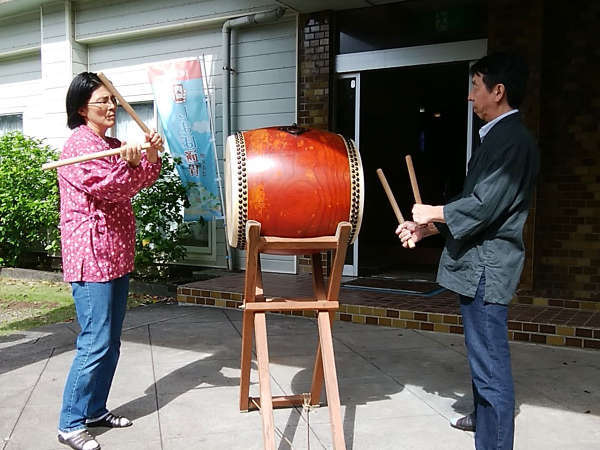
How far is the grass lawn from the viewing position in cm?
533

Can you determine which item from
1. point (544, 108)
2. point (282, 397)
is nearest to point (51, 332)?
point (282, 397)

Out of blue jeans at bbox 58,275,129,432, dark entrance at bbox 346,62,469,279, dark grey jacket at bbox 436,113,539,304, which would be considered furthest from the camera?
dark entrance at bbox 346,62,469,279

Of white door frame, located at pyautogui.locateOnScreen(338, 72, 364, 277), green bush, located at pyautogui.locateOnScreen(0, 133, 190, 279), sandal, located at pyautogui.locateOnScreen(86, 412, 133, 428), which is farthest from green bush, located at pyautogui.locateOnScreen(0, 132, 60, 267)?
sandal, located at pyautogui.locateOnScreen(86, 412, 133, 428)

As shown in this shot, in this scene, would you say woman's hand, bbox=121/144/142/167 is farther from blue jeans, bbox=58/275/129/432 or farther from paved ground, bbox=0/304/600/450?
paved ground, bbox=0/304/600/450

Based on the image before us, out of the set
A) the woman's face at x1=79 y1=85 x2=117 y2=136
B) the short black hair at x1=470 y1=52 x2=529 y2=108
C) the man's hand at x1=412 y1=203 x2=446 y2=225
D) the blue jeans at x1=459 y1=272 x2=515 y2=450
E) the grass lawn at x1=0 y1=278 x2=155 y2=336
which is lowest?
the grass lawn at x1=0 y1=278 x2=155 y2=336

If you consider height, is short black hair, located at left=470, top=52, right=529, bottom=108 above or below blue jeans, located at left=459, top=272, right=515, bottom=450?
above

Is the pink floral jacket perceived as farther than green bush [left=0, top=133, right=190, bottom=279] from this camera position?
No

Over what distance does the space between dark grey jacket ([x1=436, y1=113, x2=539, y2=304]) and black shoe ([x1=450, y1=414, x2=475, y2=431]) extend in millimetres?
821

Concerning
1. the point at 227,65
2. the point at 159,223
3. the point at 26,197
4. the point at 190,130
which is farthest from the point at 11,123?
the point at 227,65

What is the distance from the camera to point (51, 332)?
4.77 meters

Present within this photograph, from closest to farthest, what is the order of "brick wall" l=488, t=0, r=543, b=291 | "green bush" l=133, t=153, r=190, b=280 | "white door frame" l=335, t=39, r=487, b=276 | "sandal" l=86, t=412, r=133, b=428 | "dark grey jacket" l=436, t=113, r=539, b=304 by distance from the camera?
"dark grey jacket" l=436, t=113, r=539, b=304, "sandal" l=86, t=412, r=133, b=428, "brick wall" l=488, t=0, r=543, b=291, "white door frame" l=335, t=39, r=487, b=276, "green bush" l=133, t=153, r=190, b=280

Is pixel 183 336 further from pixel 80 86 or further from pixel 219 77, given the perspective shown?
Answer: pixel 219 77

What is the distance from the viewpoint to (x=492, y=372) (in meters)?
2.33

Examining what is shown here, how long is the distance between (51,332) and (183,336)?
1120mm
